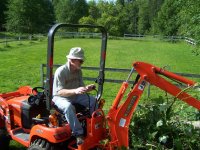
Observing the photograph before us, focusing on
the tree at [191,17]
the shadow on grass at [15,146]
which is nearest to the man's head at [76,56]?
the shadow on grass at [15,146]

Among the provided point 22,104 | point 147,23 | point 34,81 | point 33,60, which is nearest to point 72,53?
point 22,104

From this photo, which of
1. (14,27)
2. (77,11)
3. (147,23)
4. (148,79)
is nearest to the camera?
(148,79)

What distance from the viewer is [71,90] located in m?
5.54

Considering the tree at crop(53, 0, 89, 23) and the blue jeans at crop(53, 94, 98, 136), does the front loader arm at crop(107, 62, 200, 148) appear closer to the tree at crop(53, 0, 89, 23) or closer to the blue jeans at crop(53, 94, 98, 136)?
the blue jeans at crop(53, 94, 98, 136)

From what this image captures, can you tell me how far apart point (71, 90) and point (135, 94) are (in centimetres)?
95

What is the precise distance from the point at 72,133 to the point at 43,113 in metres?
1.23

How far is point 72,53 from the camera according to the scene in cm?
552

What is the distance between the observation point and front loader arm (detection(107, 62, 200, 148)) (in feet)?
17.0

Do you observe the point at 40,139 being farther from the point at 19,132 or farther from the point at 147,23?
the point at 147,23

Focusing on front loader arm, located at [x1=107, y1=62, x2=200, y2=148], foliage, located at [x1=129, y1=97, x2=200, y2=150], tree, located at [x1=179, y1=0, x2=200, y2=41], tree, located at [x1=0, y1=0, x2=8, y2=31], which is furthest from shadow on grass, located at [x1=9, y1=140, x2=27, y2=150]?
tree, located at [x1=0, y1=0, x2=8, y2=31]

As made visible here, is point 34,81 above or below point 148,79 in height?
below

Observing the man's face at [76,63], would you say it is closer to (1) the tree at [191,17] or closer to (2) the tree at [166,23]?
(1) the tree at [191,17]

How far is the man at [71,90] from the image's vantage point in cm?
534

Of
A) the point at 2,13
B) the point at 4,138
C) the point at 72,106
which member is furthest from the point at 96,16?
the point at 72,106
